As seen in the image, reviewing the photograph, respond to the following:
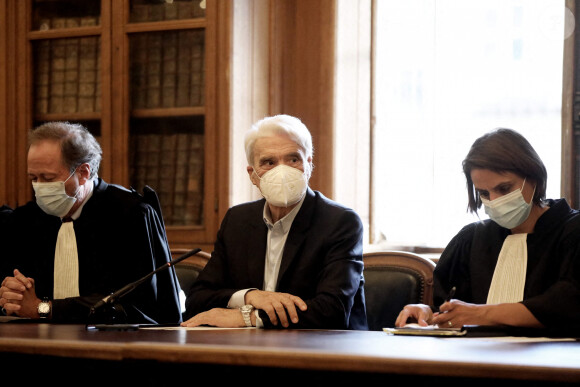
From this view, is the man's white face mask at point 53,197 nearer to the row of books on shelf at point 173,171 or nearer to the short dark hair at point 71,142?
the short dark hair at point 71,142

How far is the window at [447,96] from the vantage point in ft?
12.5

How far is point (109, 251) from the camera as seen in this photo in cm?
307

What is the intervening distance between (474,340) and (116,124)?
268cm

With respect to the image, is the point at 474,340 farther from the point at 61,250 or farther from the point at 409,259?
the point at 61,250

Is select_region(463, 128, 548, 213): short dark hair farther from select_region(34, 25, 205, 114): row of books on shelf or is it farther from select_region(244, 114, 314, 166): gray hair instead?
select_region(34, 25, 205, 114): row of books on shelf

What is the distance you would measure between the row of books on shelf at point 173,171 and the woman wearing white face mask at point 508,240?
5.27ft

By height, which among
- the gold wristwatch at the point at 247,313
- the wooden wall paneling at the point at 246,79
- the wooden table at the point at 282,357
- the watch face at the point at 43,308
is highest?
the wooden wall paneling at the point at 246,79

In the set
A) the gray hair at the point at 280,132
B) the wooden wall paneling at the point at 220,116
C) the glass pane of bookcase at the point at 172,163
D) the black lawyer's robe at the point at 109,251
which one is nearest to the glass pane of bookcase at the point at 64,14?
the glass pane of bookcase at the point at 172,163

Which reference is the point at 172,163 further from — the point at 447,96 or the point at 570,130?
the point at 570,130

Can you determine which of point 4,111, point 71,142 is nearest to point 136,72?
point 4,111

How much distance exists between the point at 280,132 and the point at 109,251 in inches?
31.4

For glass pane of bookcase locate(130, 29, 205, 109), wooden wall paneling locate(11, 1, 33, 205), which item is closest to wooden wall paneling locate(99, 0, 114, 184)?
glass pane of bookcase locate(130, 29, 205, 109)

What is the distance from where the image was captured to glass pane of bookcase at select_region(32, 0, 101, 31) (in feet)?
13.9

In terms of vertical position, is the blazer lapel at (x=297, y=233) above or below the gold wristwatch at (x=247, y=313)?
above
